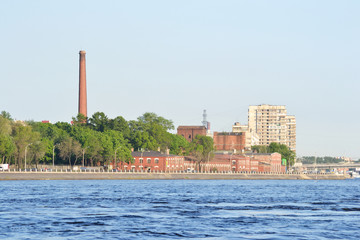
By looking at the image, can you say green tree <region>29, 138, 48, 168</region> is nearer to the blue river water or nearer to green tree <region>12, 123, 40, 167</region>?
green tree <region>12, 123, 40, 167</region>

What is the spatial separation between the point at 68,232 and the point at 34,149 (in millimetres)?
128592

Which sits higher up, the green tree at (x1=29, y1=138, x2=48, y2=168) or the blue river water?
the green tree at (x1=29, y1=138, x2=48, y2=168)

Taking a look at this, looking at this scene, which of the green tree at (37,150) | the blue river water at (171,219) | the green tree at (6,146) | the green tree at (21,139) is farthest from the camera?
the green tree at (37,150)

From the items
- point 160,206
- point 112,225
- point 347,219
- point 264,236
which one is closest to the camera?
point 264,236

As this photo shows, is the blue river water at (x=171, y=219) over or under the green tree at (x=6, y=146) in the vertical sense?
under

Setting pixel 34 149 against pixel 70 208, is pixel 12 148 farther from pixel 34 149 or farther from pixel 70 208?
pixel 70 208

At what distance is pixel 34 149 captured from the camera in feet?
598

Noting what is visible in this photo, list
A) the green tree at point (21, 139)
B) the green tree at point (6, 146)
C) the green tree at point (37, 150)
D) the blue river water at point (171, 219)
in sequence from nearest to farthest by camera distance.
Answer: the blue river water at point (171, 219) < the green tree at point (6, 146) < the green tree at point (21, 139) < the green tree at point (37, 150)

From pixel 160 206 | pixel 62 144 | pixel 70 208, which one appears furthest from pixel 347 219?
pixel 62 144

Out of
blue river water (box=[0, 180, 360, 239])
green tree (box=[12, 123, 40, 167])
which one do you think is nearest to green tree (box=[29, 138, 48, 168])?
green tree (box=[12, 123, 40, 167])

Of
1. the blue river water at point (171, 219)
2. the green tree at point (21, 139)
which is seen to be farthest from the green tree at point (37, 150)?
the blue river water at point (171, 219)

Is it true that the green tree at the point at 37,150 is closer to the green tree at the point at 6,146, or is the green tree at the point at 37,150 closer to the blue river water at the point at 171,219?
the green tree at the point at 6,146

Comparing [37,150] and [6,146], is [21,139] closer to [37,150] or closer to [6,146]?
[37,150]

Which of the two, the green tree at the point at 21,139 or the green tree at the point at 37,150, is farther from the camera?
the green tree at the point at 37,150
